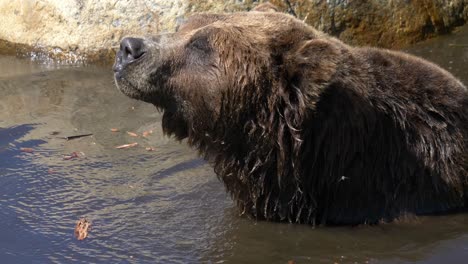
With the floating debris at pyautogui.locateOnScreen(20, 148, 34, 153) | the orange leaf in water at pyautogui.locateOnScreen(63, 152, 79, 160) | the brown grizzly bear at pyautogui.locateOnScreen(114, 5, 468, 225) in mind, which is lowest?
the floating debris at pyautogui.locateOnScreen(20, 148, 34, 153)

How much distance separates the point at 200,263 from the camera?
5.11 metres

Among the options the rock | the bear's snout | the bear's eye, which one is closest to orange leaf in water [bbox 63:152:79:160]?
the bear's snout

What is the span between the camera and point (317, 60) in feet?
16.6

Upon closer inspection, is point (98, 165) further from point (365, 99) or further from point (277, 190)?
point (365, 99)

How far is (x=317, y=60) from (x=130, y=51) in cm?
134

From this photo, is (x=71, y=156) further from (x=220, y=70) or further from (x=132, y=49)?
(x=220, y=70)

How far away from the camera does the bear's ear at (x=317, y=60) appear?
16.4ft

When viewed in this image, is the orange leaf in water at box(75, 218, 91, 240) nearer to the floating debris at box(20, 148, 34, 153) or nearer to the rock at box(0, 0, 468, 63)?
the floating debris at box(20, 148, 34, 153)

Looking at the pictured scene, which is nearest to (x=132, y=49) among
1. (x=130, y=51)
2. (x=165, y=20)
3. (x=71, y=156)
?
(x=130, y=51)

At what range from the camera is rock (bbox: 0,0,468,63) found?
9.79 meters

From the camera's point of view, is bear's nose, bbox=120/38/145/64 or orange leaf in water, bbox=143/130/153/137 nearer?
bear's nose, bbox=120/38/145/64

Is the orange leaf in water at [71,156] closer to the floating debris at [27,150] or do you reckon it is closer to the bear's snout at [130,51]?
the floating debris at [27,150]

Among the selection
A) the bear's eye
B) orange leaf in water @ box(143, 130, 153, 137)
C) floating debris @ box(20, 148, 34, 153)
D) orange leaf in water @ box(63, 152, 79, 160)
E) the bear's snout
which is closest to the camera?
the bear's snout

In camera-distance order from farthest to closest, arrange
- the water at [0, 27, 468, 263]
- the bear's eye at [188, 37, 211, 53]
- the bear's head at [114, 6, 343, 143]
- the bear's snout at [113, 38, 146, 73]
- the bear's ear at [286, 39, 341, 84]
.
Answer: the bear's eye at [188, 37, 211, 53]
the bear's snout at [113, 38, 146, 73]
the bear's head at [114, 6, 343, 143]
the water at [0, 27, 468, 263]
the bear's ear at [286, 39, 341, 84]
